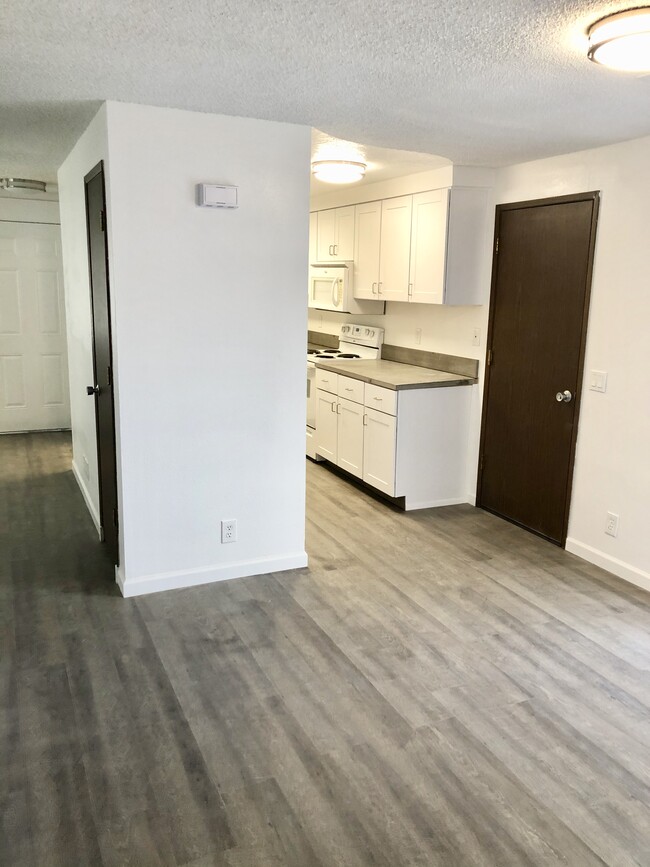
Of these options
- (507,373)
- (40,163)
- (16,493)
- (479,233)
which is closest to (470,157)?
(479,233)

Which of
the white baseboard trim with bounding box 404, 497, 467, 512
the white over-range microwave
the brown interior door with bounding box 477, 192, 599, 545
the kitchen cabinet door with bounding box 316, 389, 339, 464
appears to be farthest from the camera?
the white over-range microwave

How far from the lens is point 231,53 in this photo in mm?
2355

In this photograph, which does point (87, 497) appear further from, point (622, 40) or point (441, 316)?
point (622, 40)

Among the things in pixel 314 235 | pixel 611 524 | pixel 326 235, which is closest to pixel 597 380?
pixel 611 524

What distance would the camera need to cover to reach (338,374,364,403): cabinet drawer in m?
5.14

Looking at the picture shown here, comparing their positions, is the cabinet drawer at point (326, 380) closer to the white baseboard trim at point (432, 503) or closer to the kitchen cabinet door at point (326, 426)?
the kitchen cabinet door at point (326, 426)

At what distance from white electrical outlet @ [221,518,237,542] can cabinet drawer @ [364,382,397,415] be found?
1.54 m

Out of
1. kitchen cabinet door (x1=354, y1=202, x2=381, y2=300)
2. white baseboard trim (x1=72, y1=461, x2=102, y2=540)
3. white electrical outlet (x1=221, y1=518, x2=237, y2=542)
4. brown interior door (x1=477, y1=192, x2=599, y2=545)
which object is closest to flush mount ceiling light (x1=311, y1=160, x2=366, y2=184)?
kitchen cabinet door (x1=354, y1=202, x2=381, y2=300)

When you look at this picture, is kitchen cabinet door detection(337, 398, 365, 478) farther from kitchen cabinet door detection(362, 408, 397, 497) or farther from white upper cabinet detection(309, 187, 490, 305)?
white upper cabinet detection(309, 187, 490, 305)

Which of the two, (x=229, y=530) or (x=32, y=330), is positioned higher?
(x=32, y=330)

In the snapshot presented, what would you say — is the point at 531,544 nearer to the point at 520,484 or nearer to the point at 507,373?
the point at 520,484

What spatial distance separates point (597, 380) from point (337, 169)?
210 centimetres

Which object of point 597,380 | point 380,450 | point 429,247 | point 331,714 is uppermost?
point 429,247

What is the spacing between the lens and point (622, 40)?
6.76 ft
